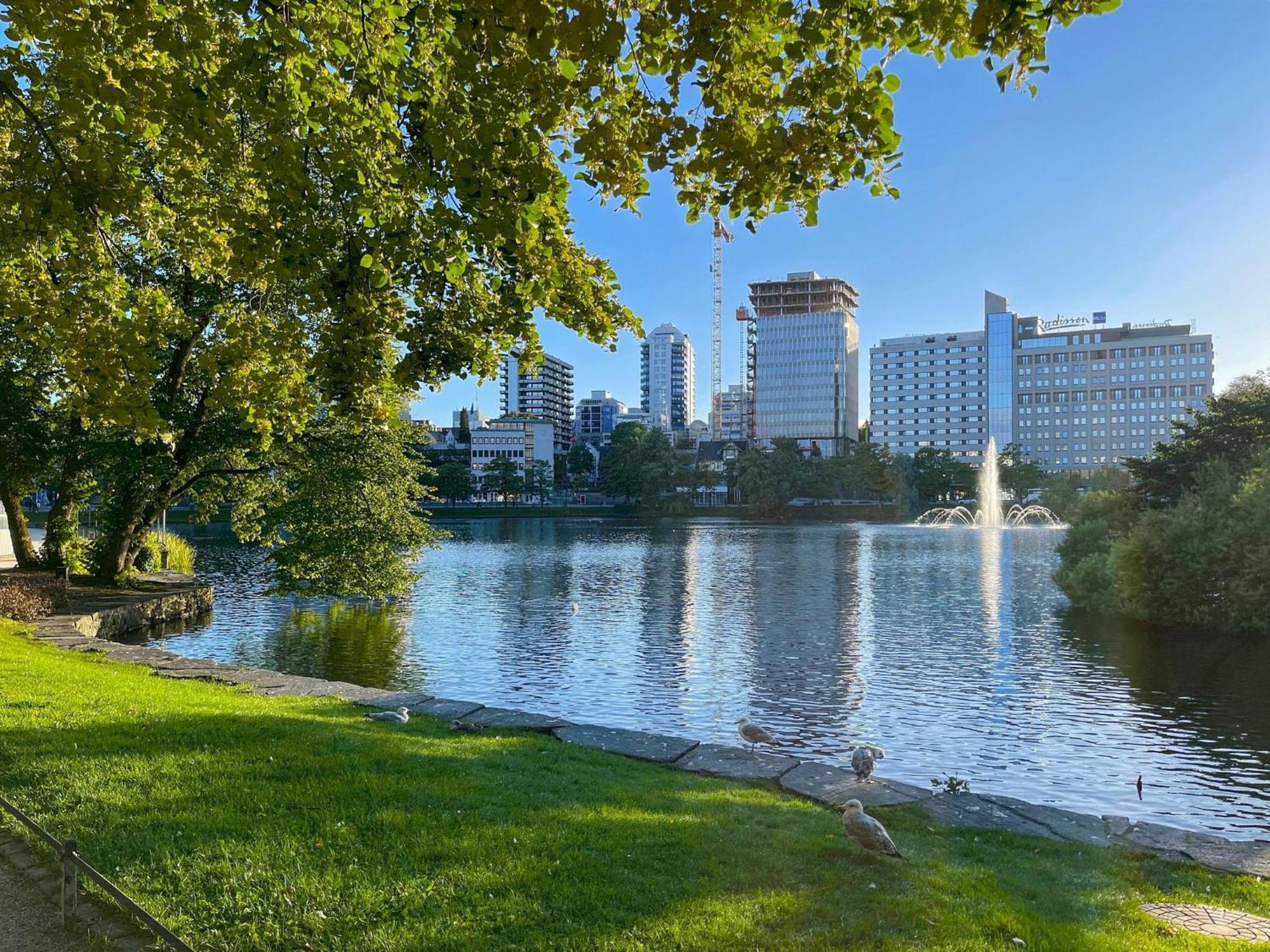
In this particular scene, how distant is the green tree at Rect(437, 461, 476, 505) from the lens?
12312 cm

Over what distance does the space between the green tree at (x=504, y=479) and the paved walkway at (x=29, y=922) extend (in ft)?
417

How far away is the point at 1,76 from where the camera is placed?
7590mm

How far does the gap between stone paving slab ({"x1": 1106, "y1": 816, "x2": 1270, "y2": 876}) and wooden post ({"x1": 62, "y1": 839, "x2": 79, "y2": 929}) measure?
899 cm

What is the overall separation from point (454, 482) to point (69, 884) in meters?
121

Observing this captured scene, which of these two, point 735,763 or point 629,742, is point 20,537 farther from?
point 735,763

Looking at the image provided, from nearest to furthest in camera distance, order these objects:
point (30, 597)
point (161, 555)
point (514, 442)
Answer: point (30, 597) → point (161, 555) → point (514, 442)

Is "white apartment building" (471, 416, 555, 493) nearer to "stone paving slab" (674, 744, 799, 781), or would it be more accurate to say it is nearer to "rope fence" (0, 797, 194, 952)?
"stone paving slab" (674, 744, 799, 781)

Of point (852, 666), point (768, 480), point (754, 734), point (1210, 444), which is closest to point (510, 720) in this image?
point (754, 734)

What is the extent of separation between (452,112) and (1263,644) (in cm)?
2704

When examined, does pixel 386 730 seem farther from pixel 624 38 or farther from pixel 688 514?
pixel 688 514

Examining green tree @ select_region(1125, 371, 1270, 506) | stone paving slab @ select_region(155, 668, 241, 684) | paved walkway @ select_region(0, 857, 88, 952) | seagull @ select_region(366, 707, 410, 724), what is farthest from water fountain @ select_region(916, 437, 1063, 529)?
paved walkway @ select_region(0, 857, 88, 952)

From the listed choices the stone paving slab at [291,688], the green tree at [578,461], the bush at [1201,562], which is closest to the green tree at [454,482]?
the green tree at [578,461]

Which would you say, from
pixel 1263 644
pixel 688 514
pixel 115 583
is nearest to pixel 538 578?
pixel 115 583

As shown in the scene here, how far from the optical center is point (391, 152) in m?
7.56
